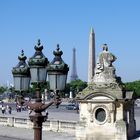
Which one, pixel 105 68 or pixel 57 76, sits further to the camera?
pixel 105 68

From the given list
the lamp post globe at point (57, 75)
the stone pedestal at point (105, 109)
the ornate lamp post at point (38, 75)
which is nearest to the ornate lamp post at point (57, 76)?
the lamp post globe at point (57, 75)

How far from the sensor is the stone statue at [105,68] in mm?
27328

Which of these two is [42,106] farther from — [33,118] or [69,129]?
[69,129]

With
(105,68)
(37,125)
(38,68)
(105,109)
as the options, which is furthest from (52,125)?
(38,68)

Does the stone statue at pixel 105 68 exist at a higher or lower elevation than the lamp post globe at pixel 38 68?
higher

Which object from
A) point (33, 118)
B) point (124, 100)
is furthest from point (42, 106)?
point (124, 100)

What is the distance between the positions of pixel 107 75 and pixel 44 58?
55.0 feet

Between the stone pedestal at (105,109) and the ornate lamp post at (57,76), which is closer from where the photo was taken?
the ornate lamp post at (57,76)

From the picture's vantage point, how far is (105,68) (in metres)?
27.7

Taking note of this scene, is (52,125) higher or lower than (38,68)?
lower

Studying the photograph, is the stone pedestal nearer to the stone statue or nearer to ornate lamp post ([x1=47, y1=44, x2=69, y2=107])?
the stone statue

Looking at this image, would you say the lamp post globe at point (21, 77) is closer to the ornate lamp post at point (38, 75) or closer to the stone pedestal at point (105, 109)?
the ornate lamp post at point (38, 75)

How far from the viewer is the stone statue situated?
2733 centimetres

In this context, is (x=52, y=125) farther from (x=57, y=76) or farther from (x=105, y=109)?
(x=57, y=76)
